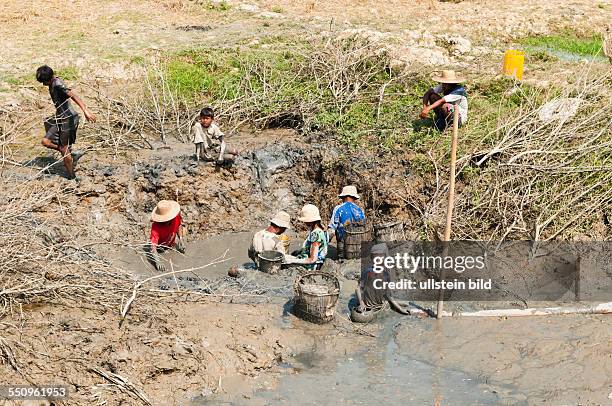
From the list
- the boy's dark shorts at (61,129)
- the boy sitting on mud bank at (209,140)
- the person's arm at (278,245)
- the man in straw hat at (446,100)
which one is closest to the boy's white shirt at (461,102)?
the man in straw hat at (446,100)

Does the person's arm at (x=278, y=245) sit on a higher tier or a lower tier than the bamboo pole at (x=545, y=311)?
higher

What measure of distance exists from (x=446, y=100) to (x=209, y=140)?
122 inches

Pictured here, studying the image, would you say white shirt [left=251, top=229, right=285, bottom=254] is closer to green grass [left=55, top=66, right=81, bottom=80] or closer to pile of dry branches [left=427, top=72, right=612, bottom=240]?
pile of dry branches [left=427, top=72, right=612, bottom=240]

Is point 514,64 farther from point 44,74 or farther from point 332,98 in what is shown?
point 44,74

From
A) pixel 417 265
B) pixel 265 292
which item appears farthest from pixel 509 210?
pixel 265 292

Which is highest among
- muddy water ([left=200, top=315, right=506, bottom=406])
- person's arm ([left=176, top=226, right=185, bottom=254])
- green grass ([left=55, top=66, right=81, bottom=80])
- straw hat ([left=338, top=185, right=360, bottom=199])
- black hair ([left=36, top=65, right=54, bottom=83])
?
black hair ([left=36, top=65, right=54, bottom=83])

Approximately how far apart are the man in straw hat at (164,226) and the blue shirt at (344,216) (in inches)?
72.6

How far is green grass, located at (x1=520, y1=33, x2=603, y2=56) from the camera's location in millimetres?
14570

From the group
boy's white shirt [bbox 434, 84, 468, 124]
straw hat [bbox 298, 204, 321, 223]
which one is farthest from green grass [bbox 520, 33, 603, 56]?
straw hat [bbox 298, 204, 321, 223]

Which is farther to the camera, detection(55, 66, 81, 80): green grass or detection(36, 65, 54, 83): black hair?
detection(55, 66, 81, 80): green grass

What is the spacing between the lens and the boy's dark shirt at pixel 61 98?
31.4 ft

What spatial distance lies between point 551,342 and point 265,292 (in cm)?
304

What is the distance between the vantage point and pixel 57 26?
14.8m

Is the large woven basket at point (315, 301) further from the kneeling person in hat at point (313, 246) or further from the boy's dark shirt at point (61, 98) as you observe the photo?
the boy's dark shirt at point (61, 98)
